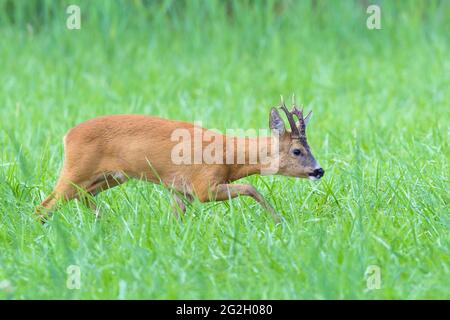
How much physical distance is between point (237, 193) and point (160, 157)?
466 millimetres

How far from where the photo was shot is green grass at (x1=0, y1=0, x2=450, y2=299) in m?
4.50

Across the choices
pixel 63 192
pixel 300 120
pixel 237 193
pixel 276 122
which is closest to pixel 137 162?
pixel 63 192

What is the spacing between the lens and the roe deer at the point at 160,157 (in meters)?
5.47

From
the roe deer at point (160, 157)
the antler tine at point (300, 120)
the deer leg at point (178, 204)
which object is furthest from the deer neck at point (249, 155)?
the deer leg at point (178, 204)

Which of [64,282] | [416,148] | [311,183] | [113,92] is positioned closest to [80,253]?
[64,282]

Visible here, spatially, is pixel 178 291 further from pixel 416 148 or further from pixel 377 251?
pixel 416 148

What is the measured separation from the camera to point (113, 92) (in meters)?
9.29

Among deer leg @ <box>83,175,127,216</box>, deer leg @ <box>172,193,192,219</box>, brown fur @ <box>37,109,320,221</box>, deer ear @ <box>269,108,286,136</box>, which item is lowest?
deer leg @ <box>172,193,192,219</box>

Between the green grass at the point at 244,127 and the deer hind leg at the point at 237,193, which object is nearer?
the green grass at the point at 244,127

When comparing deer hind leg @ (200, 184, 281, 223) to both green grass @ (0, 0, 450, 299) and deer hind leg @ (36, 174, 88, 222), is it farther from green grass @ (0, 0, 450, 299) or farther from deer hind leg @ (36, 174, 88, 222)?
deer hind leg @ (36, 174, 88, 222)

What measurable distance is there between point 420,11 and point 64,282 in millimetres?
7328

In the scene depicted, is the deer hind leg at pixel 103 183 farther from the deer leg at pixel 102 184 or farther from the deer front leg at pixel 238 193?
the deer front leg at pixel 238 193

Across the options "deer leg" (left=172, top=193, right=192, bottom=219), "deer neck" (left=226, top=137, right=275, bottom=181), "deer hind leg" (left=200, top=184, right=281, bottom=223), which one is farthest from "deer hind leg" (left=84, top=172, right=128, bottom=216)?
"deer neck" (left=226, top=137, right=275, bottom=181)

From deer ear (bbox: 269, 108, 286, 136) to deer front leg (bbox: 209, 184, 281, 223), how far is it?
0.38m
